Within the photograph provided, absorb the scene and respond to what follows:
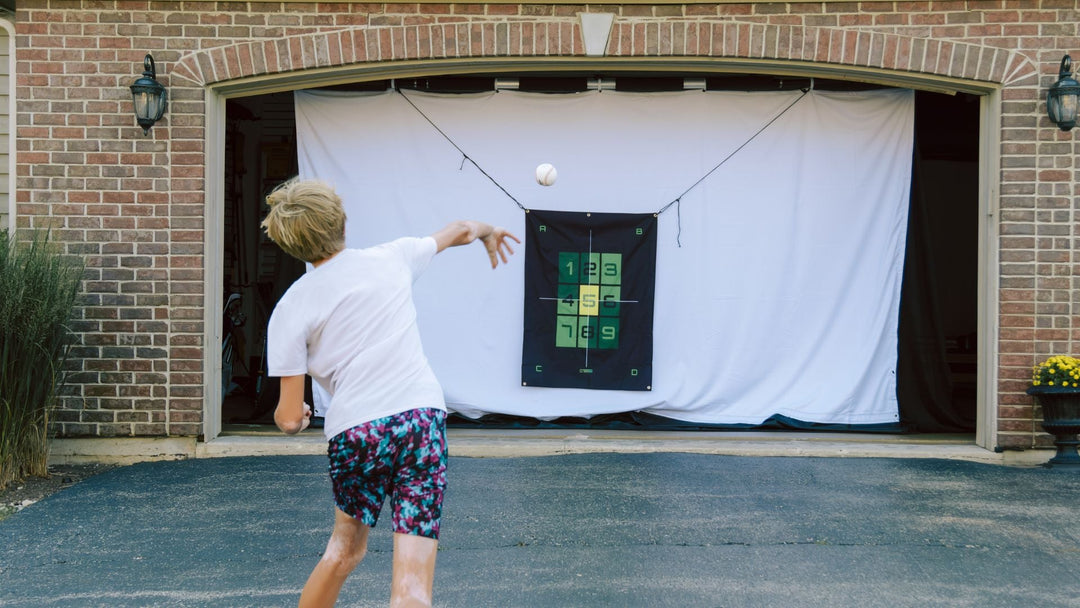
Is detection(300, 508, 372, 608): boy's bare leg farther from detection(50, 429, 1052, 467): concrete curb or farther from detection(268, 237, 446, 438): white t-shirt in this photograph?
detection(50, 429, 1052, 467): concrete curb

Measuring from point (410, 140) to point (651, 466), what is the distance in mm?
3366

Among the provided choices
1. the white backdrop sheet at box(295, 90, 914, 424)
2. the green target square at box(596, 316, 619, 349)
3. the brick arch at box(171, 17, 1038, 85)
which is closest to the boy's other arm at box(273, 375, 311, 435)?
the brick arch at box(171, 17, 1038, 85)

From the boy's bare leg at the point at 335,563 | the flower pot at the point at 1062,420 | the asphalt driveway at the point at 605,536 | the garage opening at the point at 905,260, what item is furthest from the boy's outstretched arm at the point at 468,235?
the flower pot at the point at 1062,420

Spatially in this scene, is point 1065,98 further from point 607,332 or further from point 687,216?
point 607,332

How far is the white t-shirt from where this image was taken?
326 cm

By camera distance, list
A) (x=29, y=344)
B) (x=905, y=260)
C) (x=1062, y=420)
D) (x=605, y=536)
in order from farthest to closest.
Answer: (x=905, y=260) < (x=1062, y=420) < (x=29, y=344) < (x=605, y=536)

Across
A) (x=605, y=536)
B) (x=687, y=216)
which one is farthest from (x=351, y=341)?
(x=687, y=216)

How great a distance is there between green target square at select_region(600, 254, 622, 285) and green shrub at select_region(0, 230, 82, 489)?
398cm

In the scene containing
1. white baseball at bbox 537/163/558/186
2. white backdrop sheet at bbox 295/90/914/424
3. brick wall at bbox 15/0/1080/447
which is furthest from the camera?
white backdrop sheet at bbox 295/90/914/424

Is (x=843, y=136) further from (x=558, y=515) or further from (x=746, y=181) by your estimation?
(x=558, y=515)

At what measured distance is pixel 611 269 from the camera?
846cm

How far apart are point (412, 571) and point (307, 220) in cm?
116

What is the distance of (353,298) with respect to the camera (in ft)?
10.8

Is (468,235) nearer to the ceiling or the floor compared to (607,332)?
nearer to the ceiling
